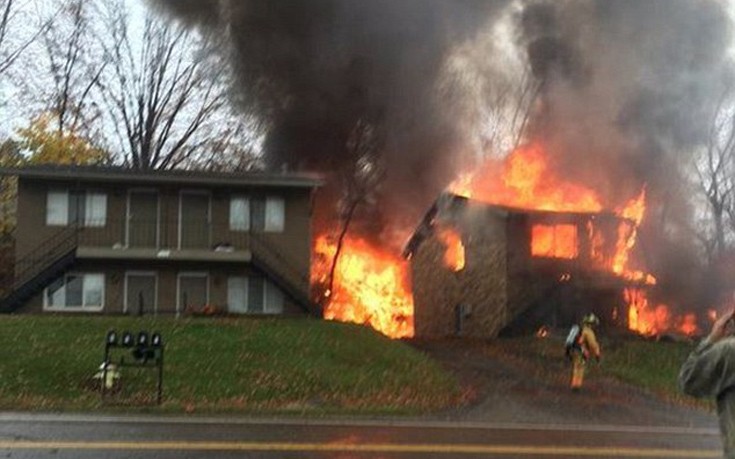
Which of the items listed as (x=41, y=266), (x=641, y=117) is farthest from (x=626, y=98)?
(x=41, y=266)

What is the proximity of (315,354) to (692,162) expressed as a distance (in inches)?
830

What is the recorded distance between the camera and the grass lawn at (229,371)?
15.1 metres

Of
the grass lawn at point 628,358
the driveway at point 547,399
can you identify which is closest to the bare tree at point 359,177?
the grass lawn at point 628,358

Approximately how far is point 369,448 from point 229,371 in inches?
329

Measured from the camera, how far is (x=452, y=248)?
108ft

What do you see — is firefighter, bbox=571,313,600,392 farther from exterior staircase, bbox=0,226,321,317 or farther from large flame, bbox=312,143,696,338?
exterior staircase, bbox=0,226,321,317

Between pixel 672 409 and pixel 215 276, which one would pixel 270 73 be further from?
pixel 672 409

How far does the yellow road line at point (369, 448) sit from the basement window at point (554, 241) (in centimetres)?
1905

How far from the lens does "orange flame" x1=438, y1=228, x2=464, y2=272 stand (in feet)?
106

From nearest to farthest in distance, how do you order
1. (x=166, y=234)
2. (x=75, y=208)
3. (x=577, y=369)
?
(x=577, y=369) < (x=75, y=208) < (x=166, y=234)

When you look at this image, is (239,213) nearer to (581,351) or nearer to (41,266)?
(41,266)

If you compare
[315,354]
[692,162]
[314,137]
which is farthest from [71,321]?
[692,162]

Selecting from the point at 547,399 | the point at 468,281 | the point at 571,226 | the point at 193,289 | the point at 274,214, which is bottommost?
the point at 547,399

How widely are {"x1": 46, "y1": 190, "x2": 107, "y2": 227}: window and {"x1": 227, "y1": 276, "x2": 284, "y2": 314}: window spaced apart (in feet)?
15.0
